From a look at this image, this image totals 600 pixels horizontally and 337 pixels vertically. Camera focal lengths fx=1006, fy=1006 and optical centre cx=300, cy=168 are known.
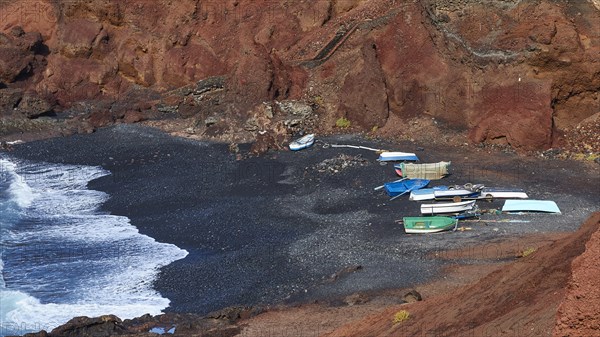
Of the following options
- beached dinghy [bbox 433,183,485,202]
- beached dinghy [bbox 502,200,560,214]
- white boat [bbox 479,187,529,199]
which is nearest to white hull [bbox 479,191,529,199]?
white boat [bbox 479,187,529,199]

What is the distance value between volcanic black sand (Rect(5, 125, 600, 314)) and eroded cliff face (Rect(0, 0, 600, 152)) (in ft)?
6.00

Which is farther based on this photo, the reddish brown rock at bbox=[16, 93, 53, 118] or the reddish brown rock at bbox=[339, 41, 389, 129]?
the reddish brown rock at bbox=[16, 93, 53, 118]

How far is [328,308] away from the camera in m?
23.2

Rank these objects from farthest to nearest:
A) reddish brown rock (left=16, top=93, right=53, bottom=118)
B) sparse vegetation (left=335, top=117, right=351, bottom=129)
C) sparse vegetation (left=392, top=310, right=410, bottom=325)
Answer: reddish brown rock (left=16, top=93, right=53, bottom=118), sparse vegetation (left=335, top=117, right=351, bottom=129), sparse vegetation (left=392, top=310, right=410, bottom=325)

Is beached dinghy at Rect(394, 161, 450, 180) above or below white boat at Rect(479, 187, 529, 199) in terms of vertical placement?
above

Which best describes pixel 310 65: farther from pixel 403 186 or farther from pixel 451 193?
pixel 451 193

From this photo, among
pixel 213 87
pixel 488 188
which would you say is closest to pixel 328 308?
pixel 488 188

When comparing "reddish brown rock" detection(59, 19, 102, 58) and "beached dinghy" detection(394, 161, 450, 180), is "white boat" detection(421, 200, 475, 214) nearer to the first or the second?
"beached dinghy" detection(394, 161, 450, 180)

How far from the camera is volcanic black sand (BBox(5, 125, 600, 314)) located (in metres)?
25.6

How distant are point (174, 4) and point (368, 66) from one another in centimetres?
1223

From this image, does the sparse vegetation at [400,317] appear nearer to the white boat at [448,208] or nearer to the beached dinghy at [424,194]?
the white boat at [448,208]

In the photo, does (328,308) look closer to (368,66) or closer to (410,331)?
(410,331)

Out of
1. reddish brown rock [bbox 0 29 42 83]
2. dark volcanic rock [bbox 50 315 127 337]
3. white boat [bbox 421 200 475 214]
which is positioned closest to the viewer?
dark volcanic rock [bbox 50 315 127 337]

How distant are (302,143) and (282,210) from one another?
21.8ft
